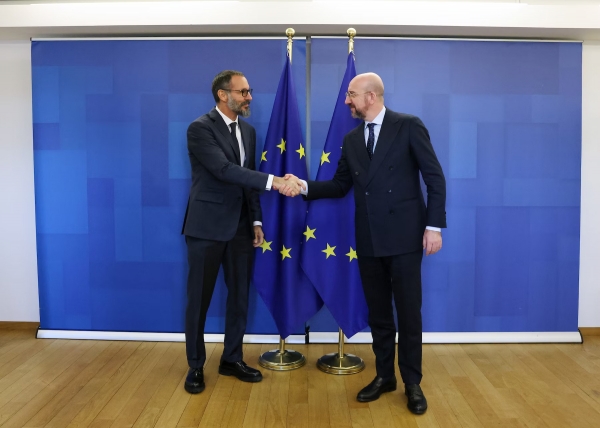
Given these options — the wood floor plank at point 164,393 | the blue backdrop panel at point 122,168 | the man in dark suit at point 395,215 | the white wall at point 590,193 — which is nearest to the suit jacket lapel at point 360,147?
the man in dark suit at point 395,215

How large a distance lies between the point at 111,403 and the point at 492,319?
108 inches

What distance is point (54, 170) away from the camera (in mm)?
4316

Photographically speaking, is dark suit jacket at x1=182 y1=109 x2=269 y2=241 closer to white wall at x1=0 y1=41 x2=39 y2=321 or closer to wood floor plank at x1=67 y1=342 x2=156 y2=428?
wood floor plank at x1=67 y1=342 x2=156 y2=428

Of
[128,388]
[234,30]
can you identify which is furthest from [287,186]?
[128,388]

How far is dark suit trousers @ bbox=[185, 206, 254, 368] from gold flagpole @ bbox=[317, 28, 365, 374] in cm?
56

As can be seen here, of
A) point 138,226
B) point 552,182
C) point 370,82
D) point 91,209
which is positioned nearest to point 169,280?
point 138,226

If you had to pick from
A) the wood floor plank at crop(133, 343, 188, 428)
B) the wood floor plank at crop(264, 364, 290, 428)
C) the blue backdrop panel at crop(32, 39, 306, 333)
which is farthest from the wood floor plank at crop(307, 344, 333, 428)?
the wood floor plank at crop(133, 343, 188, 428)

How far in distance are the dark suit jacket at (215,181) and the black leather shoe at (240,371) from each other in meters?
0.81

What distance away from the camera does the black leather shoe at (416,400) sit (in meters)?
→ 3.03

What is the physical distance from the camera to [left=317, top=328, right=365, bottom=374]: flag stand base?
12.1ft

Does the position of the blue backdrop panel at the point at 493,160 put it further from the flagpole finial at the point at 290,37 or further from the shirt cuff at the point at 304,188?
the shirt cuff at the point at 304,188

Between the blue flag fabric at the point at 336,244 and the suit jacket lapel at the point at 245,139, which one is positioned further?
the blue flag fabric at the point at 336,244

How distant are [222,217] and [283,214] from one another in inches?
21.1

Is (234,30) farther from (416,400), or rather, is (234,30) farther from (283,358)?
(416,400)
